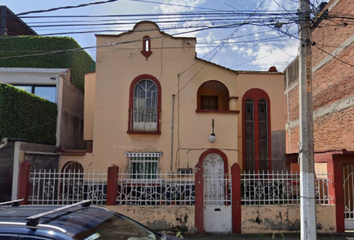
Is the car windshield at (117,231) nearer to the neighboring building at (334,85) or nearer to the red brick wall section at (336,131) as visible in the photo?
the neighboring building at (334,85)

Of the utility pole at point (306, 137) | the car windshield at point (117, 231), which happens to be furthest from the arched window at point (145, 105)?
the car windshield at point (117, 231)

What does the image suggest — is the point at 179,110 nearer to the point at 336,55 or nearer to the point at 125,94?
the point at 125,94

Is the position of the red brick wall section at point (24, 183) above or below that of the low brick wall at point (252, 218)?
above

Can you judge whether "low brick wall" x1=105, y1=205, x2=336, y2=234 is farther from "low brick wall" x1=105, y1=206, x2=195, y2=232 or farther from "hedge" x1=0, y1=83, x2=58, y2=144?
"hedge" x1=0, y1=83, x2=58, y2=144

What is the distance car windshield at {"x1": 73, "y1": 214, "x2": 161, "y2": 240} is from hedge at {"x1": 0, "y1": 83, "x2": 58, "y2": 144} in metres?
6.89

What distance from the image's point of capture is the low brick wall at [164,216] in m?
6.87

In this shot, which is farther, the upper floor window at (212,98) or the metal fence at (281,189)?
the upper floor window at (212,98)

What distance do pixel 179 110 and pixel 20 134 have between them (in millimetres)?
5508

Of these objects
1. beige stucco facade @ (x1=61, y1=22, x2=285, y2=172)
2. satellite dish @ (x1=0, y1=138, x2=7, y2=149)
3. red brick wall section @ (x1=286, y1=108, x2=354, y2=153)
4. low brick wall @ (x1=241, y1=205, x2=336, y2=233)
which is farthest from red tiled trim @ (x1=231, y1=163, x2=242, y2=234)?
red brick wall section @ (x1=286, y1=108, x2=354, y2=153)

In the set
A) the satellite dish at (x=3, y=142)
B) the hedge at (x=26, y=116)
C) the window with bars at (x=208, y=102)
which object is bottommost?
the satellite dish at (x=3, y=142)

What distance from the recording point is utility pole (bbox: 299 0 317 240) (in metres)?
5.34

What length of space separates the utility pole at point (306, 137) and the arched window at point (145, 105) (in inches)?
222

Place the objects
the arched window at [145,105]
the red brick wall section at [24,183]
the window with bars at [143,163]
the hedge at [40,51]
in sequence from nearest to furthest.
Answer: the red brick wall section at [24,183]
the window with bars at [143,163]
the arched window at [145,105]
the hedge at [40,51]

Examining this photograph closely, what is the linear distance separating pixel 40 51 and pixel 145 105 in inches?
231
